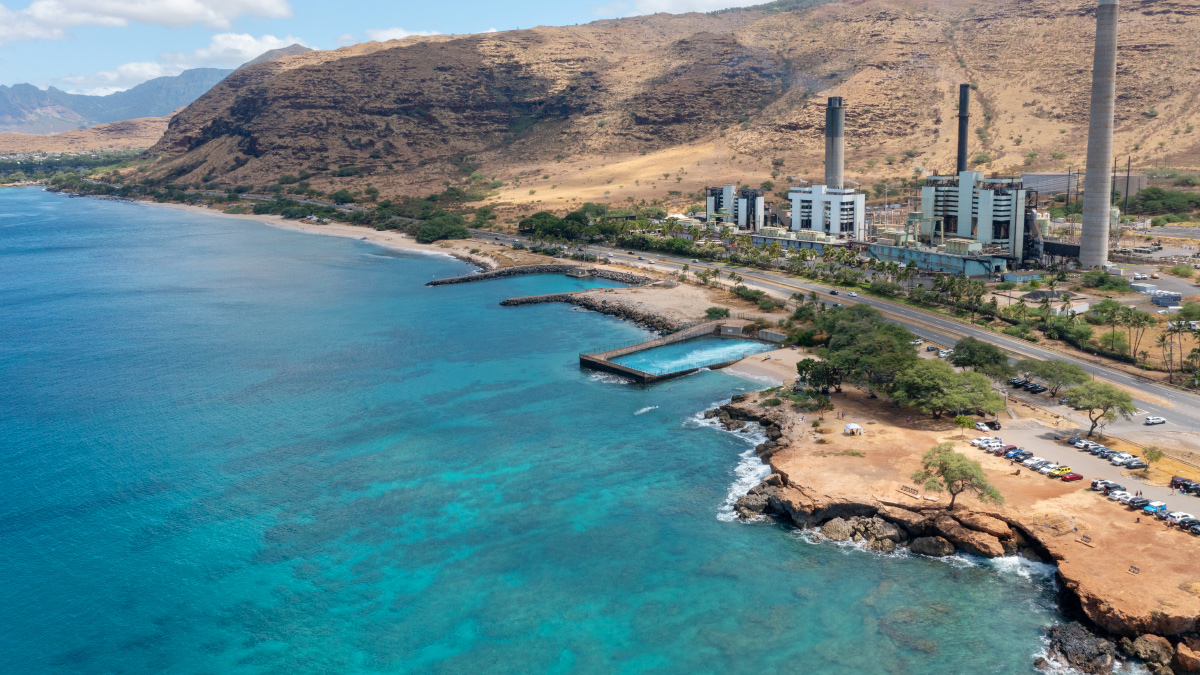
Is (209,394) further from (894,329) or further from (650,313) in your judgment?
(894,329)

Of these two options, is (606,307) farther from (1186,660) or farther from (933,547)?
(1186,660)

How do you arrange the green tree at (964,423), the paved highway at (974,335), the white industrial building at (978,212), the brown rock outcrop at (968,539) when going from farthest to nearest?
the white industrial building at (978,212), the paved highway at (974,335), the green tree at (964,423), the brown rock outcrop at (968,539)

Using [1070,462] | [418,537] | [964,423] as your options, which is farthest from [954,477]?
[418,537]

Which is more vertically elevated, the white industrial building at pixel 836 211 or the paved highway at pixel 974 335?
the white industrial building at pixel 836 211

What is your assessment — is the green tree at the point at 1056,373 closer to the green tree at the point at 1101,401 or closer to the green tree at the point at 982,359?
the green tree at the point at 982,359

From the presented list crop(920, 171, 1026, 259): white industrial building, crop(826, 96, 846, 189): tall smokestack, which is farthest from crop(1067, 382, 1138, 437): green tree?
crop(826, 96, 846, 189): tall smokestack

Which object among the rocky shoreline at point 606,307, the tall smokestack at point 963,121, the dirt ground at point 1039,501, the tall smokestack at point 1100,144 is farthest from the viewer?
the tall smokestack at point 963,121

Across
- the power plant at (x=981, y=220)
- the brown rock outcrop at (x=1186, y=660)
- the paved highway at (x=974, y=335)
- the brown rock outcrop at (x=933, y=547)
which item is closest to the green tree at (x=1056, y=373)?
the paved highway at (x=974, y=335)

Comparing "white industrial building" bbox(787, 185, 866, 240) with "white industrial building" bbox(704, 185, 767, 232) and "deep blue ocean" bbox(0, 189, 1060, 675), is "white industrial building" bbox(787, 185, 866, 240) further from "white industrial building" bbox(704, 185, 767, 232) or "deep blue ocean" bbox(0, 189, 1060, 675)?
"deep blue ocean" bbox(0, 189, 1060, 675)

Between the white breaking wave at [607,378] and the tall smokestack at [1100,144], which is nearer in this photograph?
the white breaking wave at [607,378]
